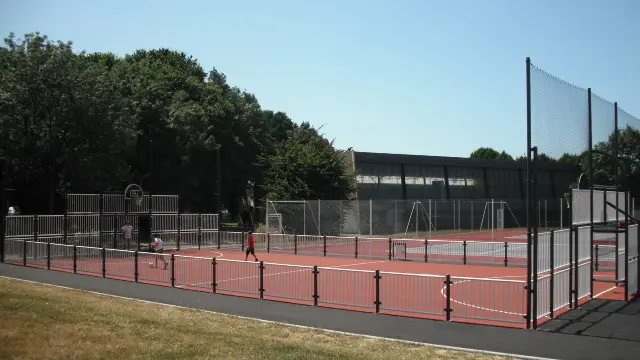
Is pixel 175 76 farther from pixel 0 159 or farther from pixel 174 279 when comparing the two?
pixel 174 279

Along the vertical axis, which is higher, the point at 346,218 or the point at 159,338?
the point at 346,218

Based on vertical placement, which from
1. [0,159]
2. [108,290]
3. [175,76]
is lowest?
[108,290]

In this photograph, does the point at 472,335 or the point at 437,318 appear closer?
the point at 472,335

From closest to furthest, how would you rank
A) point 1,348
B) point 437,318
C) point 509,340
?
point 1,348 → point 509,340 → point 437,318

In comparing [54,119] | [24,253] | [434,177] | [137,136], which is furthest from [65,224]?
[434,177]

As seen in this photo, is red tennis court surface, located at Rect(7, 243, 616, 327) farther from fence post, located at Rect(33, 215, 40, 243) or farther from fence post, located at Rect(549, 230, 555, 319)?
fence post, located at Rect(33, 215, 40, 243)

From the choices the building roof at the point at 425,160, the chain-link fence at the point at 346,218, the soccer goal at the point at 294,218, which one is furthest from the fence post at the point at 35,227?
the building roof at the point at 425,160

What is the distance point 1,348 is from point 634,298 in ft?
49.3

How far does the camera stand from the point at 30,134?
37500mm

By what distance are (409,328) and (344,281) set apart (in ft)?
17.8

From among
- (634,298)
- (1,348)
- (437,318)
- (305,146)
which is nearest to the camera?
(1,348)

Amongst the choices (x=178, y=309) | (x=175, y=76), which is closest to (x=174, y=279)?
(x=178, y=309)

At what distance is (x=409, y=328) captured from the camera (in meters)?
12.7

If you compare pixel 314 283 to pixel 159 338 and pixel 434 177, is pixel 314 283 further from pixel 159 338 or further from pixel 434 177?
pixel 434 177
